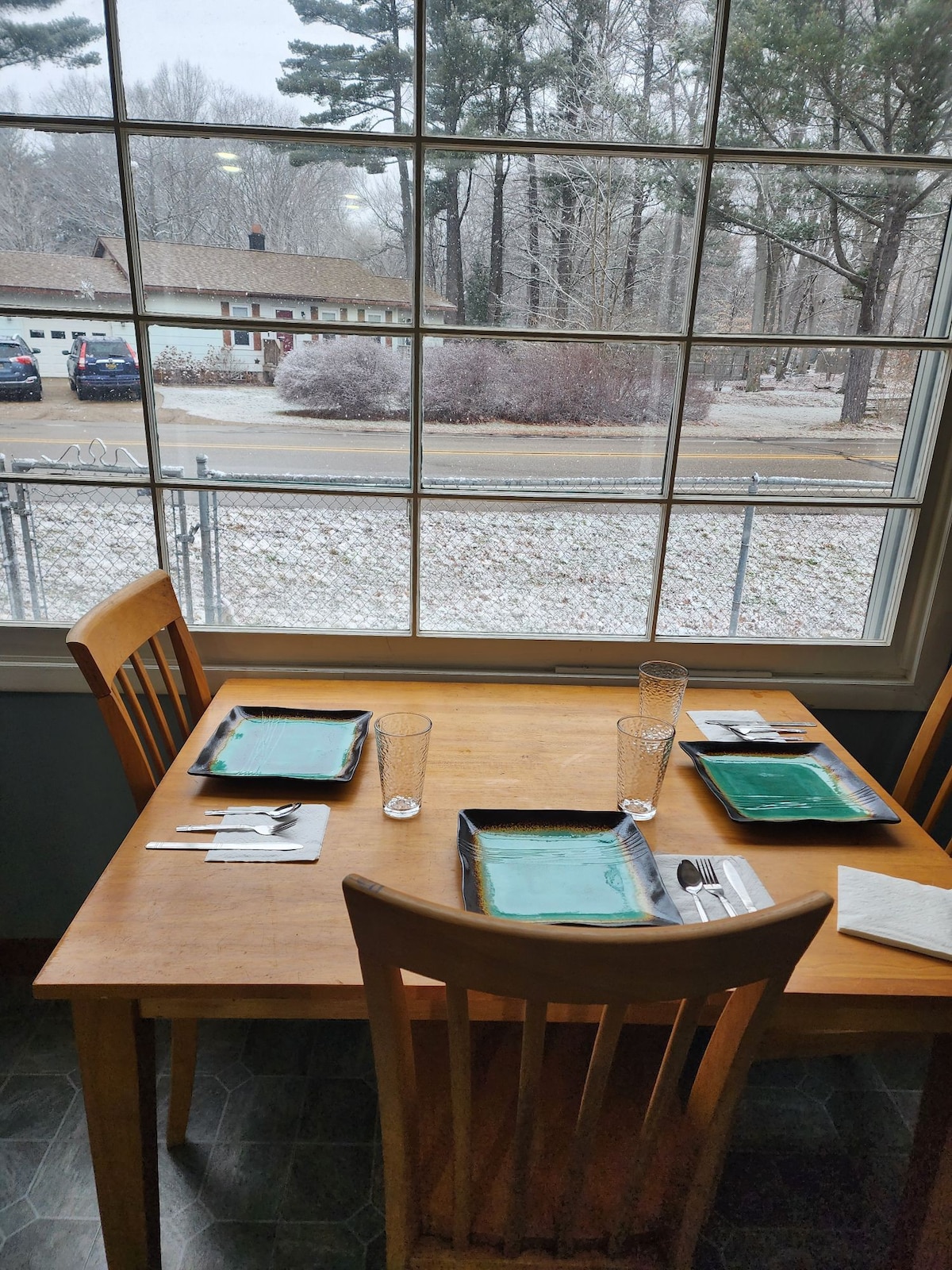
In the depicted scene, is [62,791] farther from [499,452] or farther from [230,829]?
[499,452]

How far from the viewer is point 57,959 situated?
0.87 m

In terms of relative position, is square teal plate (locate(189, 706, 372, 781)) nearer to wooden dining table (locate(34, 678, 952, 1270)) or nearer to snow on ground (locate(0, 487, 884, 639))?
wooden dining table (locate(34, 678, 952, 1270))

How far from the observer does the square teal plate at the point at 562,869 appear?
959 mm

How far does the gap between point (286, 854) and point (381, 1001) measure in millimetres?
390

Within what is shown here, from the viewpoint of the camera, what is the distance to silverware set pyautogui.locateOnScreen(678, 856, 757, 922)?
993 millimetres

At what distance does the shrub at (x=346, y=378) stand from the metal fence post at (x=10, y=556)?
2.00 ft

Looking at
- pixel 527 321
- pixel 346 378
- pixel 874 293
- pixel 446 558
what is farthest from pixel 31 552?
pixel 874 293

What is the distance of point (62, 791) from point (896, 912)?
5.41ft

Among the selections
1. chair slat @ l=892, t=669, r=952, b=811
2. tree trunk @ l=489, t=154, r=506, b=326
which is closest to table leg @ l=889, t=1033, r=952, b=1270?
chair slat @ l=892, t=669, r=952, b=811

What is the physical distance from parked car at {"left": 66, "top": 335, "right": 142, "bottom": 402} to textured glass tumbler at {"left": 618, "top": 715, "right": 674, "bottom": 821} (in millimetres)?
1178

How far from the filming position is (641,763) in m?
1.17

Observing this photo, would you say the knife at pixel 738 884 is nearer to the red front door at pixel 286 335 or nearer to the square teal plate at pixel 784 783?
the square teal plate at pixel 784 783

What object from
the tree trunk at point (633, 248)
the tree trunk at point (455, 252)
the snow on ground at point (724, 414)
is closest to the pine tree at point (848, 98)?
the tree trunk at point (633, 248)

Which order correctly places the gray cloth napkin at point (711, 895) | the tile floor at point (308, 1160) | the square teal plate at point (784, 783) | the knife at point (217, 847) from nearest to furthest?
the gray cloth napkin at point (711, 895), the knife at point (217, 847), the square teal plate at point (784, 783), the tile floor at point (308, 1160)
